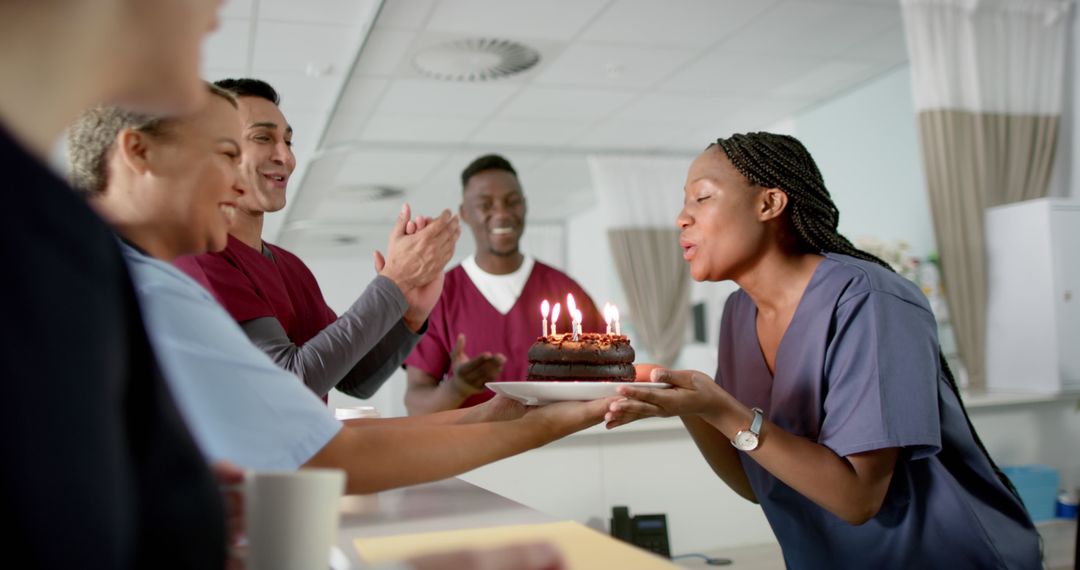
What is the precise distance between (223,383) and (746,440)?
1046 millimetres

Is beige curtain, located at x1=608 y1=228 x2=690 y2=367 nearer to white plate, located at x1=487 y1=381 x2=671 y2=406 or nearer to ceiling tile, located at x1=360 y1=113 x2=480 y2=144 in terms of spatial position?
ceiling tile, located at x1=360 y1=113 x2=480 y2=144

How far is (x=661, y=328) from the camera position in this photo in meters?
7.77

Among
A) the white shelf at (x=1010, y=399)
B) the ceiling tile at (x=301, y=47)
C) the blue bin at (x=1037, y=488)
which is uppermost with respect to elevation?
the ceiling tile at (x=301, y=47)

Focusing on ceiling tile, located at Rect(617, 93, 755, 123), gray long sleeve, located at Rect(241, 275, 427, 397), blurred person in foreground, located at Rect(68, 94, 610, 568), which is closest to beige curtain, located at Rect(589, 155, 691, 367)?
ceiling tile, located at Rect(617, 93, 755, 123)

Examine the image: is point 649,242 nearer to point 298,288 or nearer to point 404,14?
point 404,14

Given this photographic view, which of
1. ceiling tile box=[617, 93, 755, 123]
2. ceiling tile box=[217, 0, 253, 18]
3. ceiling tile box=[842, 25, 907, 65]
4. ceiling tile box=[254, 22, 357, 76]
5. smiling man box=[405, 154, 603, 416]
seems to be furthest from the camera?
ceiling tile box=[617, 93, 755, 123]

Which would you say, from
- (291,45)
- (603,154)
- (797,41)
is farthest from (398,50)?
(603,154)

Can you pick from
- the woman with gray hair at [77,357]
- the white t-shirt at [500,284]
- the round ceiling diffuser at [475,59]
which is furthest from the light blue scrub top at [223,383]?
the round ceiling diffuser at [475,59]

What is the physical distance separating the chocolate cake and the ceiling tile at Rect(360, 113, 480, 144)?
16.3ft

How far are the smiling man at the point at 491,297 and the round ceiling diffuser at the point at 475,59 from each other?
1.61m

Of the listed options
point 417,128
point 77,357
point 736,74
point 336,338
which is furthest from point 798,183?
point 417,128

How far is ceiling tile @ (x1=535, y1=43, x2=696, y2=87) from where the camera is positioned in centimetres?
526

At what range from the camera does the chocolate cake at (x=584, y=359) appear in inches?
73.4

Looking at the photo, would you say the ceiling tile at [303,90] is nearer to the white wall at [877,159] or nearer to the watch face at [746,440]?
the white wall at [877,159]
